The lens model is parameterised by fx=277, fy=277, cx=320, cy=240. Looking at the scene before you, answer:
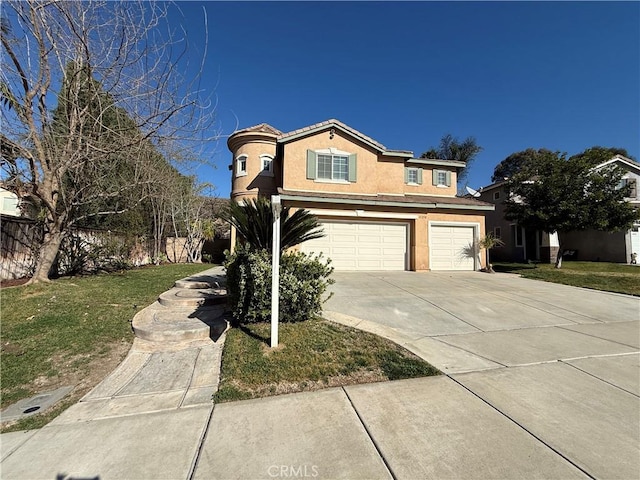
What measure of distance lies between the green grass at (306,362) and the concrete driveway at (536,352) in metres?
0.39

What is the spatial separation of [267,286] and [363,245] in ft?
25.9

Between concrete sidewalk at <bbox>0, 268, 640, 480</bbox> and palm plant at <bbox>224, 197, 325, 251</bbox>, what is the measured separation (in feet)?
7.46

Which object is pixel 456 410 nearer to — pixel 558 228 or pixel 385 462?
pixel 385 462

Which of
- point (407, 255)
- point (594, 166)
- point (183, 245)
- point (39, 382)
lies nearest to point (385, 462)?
point (39, 382)

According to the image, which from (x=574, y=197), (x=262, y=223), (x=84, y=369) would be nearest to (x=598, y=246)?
(x=574, y=197)

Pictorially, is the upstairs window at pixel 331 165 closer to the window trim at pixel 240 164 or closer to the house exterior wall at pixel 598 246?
the window trim at pixel 240 164

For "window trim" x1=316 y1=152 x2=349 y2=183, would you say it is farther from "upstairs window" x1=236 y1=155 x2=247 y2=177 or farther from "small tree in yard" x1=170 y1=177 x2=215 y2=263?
"small tree in yard" x1=170 y1=177 x2=215 y2=263

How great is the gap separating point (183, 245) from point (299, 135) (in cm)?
1119

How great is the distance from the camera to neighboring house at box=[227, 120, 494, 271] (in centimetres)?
1184

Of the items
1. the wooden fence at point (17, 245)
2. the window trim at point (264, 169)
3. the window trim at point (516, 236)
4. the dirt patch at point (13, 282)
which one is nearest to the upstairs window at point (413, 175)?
the window trim at point (264, 169)

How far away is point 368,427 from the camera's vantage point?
8.15 ft

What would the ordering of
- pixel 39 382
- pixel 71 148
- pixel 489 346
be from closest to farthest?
pixel 39 382
pixel 489 346
pixel 71 148

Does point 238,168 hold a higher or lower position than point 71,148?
higher

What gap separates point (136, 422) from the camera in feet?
8.61
